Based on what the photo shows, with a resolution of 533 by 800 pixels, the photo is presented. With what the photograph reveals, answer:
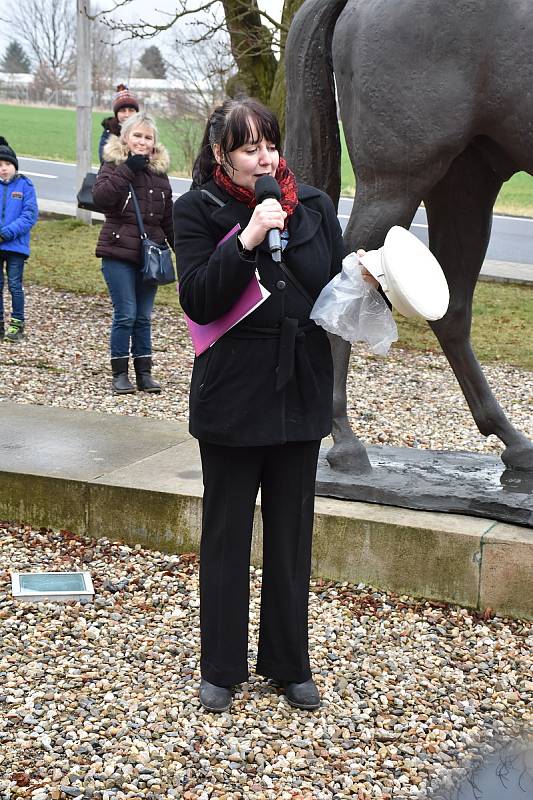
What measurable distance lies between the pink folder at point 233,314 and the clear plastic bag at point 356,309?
17cm

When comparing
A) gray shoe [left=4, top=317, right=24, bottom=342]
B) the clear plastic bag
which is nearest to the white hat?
the clear plastic bag

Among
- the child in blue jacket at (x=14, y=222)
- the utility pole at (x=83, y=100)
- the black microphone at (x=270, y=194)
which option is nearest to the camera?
the black microphone at (x=270, y=194)

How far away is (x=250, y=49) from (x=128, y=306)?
3559 millimetres

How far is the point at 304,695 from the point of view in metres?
3.05

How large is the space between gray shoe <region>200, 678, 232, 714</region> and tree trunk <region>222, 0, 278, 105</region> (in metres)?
6.87

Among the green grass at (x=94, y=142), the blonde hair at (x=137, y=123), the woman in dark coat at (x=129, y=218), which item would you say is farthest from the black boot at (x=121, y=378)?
the green grass at (x=94, y=142)

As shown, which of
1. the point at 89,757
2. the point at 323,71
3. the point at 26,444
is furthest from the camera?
the point at 26,444

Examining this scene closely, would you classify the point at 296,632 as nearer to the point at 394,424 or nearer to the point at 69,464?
the point at 69,464

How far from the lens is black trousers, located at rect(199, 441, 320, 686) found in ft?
9.56

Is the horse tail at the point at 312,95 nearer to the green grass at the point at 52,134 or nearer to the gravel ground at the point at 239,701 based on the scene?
the gravel ground at the point at 239,701

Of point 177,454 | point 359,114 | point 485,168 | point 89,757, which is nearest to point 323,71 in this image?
point 359,114

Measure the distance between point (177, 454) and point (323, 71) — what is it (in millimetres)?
1797

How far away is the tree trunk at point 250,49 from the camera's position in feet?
29.9

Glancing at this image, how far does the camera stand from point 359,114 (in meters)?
3.67
